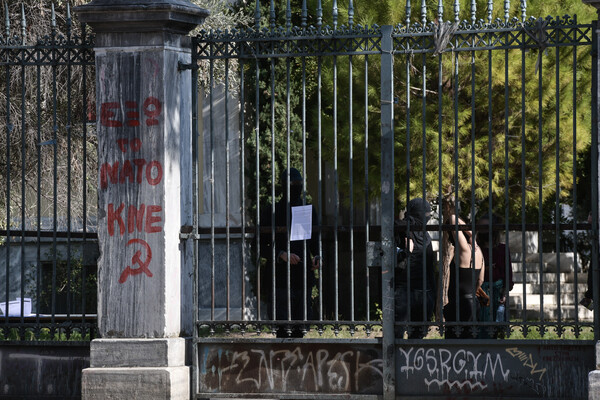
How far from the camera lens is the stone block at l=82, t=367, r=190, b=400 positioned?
8.09 m

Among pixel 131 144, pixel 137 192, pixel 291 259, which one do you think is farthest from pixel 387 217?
pixel 131 144

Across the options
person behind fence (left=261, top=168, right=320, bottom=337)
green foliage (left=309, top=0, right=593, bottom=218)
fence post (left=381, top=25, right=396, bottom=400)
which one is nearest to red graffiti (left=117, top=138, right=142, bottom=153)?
person behind fence (left=261, top=168, right=320, bottom=337)

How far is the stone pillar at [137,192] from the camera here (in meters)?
8.23

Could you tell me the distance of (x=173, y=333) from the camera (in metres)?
8.31

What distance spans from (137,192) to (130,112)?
0.64 m

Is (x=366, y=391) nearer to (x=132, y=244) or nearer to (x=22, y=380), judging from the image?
(x=132, y=244)

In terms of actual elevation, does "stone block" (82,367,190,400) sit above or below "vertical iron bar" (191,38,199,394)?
below

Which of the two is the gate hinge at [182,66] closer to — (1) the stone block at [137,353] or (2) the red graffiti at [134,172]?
(2) the red graffiti at [134,172]

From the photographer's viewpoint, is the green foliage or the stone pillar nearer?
the stone pillar

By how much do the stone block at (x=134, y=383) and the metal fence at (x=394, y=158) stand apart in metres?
0.59

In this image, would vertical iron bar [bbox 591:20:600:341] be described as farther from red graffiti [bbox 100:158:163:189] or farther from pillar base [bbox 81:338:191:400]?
red graffiti [bbox 100:158:163:189]

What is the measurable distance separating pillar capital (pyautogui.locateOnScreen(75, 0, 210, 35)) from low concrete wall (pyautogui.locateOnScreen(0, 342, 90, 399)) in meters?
2.63

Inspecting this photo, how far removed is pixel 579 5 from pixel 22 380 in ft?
29.0

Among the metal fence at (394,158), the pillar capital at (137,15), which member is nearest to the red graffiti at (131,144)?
the metal fence at (394,158)
